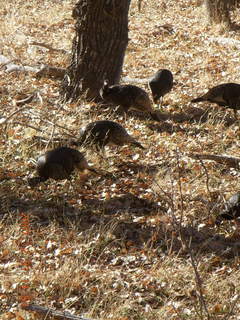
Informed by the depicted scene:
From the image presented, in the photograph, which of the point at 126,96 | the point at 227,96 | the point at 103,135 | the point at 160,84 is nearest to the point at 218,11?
the point at 160,84

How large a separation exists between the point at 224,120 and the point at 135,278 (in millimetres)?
4868

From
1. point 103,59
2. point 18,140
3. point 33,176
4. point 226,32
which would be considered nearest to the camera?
point 33,176

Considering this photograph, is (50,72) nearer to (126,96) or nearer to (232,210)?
(126,96)

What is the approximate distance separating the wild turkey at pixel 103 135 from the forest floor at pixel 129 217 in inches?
7.9

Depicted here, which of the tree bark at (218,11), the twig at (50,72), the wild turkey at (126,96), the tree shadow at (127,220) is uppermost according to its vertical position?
the tree bark at (218,11)

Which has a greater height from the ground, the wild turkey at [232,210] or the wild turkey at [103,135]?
the wild turkey at [103,135]

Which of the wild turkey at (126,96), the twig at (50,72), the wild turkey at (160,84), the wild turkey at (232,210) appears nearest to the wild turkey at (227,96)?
the wild turkey at (160,84)

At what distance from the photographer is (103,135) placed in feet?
28.3

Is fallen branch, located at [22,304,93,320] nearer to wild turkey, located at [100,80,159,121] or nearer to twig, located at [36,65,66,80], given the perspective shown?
wild turkey, located at [100,80,159,121]

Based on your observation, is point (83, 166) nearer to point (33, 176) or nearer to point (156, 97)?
point (33, 176)

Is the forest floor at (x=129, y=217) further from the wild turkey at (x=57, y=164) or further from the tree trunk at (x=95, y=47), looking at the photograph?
the tree trunk at (x=95, y=47)

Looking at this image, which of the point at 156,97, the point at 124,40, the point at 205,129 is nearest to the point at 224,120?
the point at 205,129

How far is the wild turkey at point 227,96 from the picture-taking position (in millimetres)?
10172

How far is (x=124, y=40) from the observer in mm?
10945
